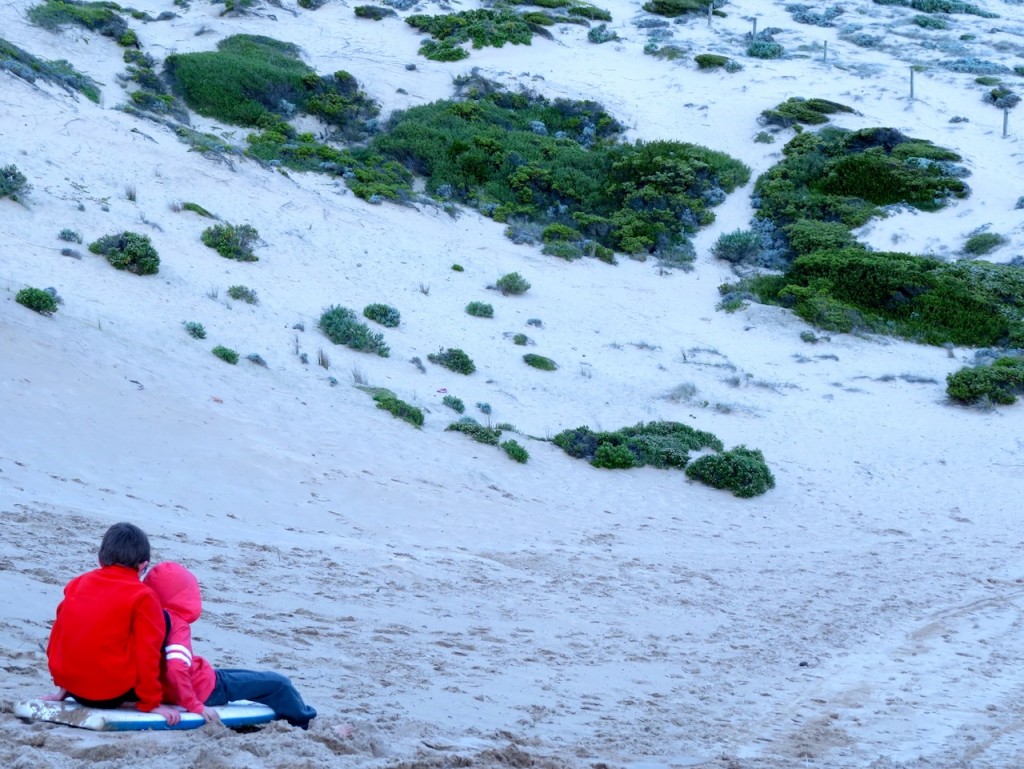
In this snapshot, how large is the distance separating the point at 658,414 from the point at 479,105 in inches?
692

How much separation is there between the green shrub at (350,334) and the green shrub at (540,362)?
261 cm

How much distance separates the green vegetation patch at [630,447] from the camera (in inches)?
516

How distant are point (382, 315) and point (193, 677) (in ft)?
42.8

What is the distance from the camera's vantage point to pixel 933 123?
99.5ft

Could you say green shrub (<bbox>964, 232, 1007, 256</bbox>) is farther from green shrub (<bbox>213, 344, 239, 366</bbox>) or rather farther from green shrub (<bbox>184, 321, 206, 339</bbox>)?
green shrub (<bbox>184, 321, 206, 339</bbox>)

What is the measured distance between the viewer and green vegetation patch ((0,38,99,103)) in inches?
810

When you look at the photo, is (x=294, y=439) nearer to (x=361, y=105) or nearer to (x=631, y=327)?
(x=631, y=327)

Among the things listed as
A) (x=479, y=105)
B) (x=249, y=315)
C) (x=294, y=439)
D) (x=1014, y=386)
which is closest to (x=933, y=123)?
(x=479, y=105)

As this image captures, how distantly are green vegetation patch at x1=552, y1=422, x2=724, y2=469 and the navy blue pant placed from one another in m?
9.23

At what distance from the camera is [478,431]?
41.8 ft

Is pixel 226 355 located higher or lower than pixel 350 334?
higher

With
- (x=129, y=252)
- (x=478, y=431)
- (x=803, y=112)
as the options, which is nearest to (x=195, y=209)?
(x=129, y=252)

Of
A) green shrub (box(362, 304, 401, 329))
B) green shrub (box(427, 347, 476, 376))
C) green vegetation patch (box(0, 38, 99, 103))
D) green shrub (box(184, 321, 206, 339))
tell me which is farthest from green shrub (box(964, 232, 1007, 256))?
green vegetation patch (box(0, 38, 99, 103))

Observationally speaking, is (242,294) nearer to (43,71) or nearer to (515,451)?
(515,451)
